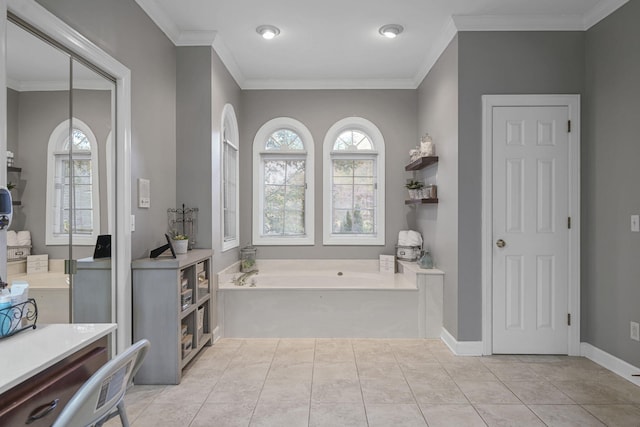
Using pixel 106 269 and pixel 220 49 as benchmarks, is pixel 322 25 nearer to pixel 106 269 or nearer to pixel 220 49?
pixel 220 49

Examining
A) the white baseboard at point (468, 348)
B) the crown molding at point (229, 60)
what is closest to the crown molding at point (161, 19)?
the crown molding at point (229, 60)

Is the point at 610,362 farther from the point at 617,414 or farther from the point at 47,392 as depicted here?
the point at 47,392

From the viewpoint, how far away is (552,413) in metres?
2.21

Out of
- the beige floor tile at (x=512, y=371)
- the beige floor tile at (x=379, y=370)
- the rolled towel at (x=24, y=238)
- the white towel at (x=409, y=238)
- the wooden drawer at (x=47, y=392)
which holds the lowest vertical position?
the beige floor tile at (x=379, y=370)

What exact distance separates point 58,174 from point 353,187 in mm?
3262

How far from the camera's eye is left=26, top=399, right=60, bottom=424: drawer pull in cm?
104

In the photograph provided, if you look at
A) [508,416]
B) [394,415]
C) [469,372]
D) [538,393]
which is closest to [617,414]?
[538,393]

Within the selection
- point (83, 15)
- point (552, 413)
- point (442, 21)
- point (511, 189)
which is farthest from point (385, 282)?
point (83, 15)

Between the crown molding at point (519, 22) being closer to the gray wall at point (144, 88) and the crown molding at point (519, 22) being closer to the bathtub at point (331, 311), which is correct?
the bathtub at point (331, 311)

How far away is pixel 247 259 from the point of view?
4.29 meters

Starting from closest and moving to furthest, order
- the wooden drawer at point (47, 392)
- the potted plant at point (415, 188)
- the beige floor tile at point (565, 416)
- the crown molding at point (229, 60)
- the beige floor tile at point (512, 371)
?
1. the wooden drawer at point (47, 392)
2. the beige floor tile at point (565, 416)
3. the beige floor tile at point (512, 371)
4. the crown molding at point (229, 60)
5. the potted plant at point (415, 188)

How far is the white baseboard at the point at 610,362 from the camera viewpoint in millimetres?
2592

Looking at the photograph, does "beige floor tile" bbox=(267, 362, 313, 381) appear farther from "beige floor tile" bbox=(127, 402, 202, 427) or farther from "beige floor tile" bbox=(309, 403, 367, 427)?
"beige floor tile" bbox=(127, 402, 202, 427)

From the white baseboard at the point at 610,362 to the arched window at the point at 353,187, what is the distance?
2.25 metres
